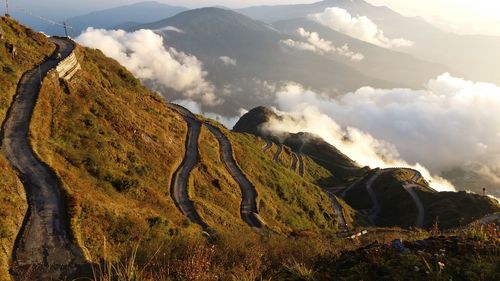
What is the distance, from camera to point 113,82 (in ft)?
229

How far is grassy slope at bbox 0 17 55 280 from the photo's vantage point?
24531 mm

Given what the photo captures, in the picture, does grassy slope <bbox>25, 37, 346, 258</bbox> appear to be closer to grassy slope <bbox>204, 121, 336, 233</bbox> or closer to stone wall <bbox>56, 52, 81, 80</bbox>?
grassy slope <bbox>204, 121, 336, 233</bbox>

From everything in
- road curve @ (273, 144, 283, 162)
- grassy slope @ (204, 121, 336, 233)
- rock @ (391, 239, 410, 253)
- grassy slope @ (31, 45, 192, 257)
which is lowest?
road curve @ (273, 144, 283, 162)

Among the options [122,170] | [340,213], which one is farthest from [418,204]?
[122,170]

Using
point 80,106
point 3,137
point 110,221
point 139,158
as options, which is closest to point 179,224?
point 110,221

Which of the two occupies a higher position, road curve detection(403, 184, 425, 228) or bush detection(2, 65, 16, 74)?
bush detection(2, 65, 16, 74)

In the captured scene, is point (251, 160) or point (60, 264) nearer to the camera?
point (60, 264)

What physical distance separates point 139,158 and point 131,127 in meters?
6.75

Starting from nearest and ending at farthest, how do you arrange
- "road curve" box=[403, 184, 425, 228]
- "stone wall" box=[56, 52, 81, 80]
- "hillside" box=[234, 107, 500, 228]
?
"stone wall" box=[56, 52, 81, 80], "hillside" box=[234, 107, 500, 228], "road curve" box=[403, 184, 425, 228]

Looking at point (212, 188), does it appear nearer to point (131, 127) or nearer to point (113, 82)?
point (131, 127)

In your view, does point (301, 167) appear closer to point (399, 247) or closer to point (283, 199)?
point (283, 199)

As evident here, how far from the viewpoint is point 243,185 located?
218 ft

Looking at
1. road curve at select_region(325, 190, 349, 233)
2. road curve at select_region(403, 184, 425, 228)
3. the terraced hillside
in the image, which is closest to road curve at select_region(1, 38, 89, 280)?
the terraced hillside

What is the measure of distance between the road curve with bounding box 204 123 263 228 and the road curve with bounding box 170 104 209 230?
6.96 m
